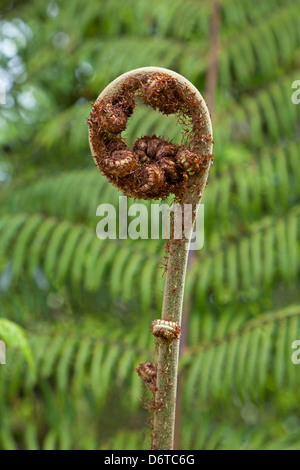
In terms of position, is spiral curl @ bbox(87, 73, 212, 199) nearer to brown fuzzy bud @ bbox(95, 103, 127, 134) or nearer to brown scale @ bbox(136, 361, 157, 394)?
brown fuzzy bud @ bbox(95, 103, 127, 134)

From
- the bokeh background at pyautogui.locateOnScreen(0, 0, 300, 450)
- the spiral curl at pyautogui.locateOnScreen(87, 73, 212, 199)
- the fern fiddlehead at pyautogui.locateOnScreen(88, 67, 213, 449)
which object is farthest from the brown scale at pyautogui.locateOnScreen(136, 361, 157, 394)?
the bokeh background at pyautogui.locateOnScreen(0, 0, 300, 450)

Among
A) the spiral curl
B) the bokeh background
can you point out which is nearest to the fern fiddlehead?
the spiral curl

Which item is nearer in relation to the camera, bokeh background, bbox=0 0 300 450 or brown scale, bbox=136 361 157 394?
brown scale, bbox=136 361 157 394

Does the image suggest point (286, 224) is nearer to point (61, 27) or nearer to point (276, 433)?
point (276, 433)

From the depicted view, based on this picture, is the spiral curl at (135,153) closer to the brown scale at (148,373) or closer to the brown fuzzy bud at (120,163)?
the brown fuzzy bud at (120,163)

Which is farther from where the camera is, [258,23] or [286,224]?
[258,23]

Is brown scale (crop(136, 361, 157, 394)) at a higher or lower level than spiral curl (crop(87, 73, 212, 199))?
lower

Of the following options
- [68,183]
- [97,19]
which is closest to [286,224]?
[68,183]

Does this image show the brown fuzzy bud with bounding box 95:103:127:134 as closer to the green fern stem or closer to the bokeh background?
the green fern stem

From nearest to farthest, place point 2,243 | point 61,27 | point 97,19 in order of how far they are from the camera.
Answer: point 2,243 → point 61,27 → point 97,19
